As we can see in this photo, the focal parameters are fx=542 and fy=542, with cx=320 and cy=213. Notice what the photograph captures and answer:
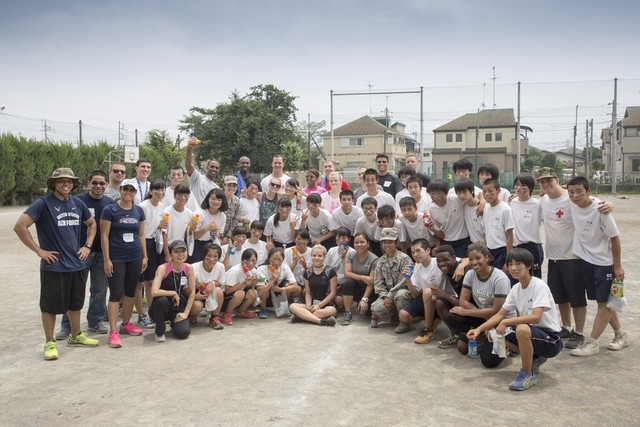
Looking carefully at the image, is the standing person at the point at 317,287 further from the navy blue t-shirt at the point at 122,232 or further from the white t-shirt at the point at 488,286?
the navy blue t-shirt at the point at 122,232

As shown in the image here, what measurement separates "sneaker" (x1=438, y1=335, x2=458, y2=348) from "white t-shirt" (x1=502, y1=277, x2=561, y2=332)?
35.3 inches

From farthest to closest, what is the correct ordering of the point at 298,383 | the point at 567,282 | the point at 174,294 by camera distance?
the point at 174,294
the point at 567,282
the point at 298,383

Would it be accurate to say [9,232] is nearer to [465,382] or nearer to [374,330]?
[374,330]

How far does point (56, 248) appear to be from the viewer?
213 inches

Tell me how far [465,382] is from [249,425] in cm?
196

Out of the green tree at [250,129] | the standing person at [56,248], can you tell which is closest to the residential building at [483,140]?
the green tree at [250,129]

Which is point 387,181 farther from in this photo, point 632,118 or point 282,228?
point 632,118

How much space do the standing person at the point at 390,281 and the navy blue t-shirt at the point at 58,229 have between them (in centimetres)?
336

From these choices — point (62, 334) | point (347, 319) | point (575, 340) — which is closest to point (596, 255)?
point (575, 340)

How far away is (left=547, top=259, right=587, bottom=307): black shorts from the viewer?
5578 mm

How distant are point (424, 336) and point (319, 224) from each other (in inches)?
96.9

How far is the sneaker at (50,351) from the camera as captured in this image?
5270mm

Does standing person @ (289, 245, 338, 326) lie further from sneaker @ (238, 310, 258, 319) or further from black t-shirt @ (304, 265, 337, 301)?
sneaker @ (238, 310, 258, 319)

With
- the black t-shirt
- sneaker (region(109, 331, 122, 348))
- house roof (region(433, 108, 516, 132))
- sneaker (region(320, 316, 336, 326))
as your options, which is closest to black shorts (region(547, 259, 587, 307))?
sneaker (region(320, 316, 336, 326))
